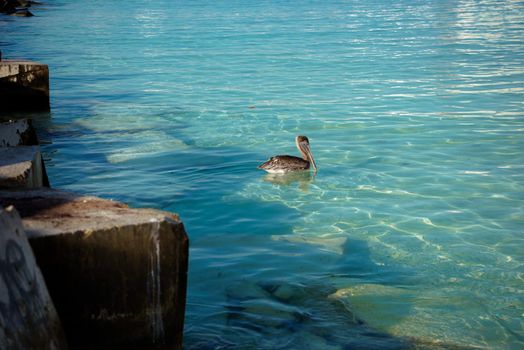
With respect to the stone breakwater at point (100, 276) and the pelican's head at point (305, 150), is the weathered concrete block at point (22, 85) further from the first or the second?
the stone breakwater at point (100, 276)

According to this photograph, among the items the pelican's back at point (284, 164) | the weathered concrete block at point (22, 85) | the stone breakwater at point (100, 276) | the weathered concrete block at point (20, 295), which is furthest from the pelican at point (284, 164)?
the weathered concrete block at point (20, 295)

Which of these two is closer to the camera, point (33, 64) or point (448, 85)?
point (33, 64)

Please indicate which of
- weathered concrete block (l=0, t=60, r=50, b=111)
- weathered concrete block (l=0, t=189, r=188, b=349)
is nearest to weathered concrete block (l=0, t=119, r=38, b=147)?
weathered concrete block (l=0, t=189, r=188, b=349)

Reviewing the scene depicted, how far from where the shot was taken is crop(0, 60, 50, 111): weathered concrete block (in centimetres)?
1456

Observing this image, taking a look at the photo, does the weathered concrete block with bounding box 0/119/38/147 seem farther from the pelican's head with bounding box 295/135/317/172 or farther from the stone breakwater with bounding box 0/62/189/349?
the pelican's head with bounding box 295/135/317/172

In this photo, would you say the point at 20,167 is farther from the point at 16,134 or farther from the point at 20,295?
the point at 20,295

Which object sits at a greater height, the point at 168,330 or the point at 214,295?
the point at 168,330

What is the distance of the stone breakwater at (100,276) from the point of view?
3.99 m

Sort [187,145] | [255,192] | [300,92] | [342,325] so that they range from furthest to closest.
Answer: [300,92], [187,145], [255,192], [342,325]

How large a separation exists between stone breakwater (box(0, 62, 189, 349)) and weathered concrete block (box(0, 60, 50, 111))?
10445mm

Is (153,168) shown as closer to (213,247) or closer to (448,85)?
(213,247)

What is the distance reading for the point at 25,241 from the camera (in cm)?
393

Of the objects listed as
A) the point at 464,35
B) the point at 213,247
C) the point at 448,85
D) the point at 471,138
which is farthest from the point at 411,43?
the point at 213,247

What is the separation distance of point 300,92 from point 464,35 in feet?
57.4
